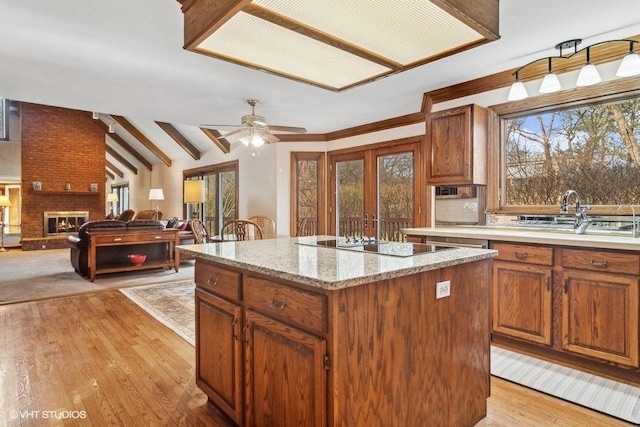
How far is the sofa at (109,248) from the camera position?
17.8 ft

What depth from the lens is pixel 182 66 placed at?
11.0 ft

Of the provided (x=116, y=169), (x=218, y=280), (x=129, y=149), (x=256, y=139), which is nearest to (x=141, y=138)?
(x=129, y=149)

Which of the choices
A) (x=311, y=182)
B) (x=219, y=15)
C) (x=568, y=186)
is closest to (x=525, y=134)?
(x=568, y=186)

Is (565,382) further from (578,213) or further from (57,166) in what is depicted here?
(57,166)

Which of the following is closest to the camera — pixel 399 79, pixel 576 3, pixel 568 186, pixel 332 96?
pixel 576 3

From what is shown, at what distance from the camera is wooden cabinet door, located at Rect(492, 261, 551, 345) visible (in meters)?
2.59

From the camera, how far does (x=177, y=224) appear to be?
682cm

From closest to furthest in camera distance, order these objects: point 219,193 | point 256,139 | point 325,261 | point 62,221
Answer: point 325,261, point 256,139, point 219,193, point 62,221

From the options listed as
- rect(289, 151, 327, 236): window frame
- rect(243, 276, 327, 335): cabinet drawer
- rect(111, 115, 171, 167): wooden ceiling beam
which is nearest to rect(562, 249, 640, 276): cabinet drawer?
rect(243, 276, 327, 335): cabinet drawer

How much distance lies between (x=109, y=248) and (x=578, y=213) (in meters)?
6.05

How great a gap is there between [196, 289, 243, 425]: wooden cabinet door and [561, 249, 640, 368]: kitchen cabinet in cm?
219

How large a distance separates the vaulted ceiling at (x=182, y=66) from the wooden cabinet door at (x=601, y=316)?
175 centimetres

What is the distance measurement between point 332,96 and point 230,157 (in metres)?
4.07

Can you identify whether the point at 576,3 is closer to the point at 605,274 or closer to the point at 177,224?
the point at 605,274
